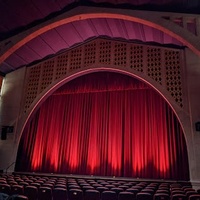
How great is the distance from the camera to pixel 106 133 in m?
11.2

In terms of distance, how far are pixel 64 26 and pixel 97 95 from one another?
4006mm

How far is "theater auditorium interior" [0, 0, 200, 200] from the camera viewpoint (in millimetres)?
7973

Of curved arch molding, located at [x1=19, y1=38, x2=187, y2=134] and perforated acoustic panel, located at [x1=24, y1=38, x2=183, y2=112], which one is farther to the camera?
perforated acoustic panel, located at [x1=24, y1=38, x2=183, y2=112]

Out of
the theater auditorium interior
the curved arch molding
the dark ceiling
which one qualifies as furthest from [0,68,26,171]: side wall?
the dark ceiling

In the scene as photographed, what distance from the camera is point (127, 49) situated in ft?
33.3

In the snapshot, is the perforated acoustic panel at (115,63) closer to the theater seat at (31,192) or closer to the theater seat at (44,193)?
the theater seat at (44,193)

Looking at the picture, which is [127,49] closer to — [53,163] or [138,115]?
[138,115]

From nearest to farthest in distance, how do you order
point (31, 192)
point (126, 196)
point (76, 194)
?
point (126, 196) → point (76, 194) → point (31, 192)

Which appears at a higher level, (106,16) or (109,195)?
(106,16)

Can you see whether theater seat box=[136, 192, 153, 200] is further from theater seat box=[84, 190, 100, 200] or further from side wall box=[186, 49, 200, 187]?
side wall box=[186, 49, 200, 187]

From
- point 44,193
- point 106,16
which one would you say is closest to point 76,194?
point 44,193

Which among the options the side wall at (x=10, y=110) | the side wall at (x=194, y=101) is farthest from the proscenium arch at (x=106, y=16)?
the side wall at (x=10, y=110)

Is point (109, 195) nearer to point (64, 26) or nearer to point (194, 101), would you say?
point (194, 101)

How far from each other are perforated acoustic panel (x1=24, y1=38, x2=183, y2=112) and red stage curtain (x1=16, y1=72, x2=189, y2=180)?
1.42m
